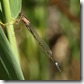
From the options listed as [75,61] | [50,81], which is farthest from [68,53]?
[50,81]

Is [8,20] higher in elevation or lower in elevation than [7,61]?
higher

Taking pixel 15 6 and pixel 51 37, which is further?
pixel 51 37

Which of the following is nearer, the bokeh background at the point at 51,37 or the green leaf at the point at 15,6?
the green leaf at the point at 15,6

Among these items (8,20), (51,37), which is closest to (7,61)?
(8,20)

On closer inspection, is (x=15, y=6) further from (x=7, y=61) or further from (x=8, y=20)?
(x=7, y=61)

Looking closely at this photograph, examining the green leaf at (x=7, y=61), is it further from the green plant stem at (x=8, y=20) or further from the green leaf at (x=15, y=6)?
the green leaf at (x=15, y=6)

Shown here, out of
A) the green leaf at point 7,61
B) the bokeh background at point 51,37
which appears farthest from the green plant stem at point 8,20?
the bokeh background at point 51,37
